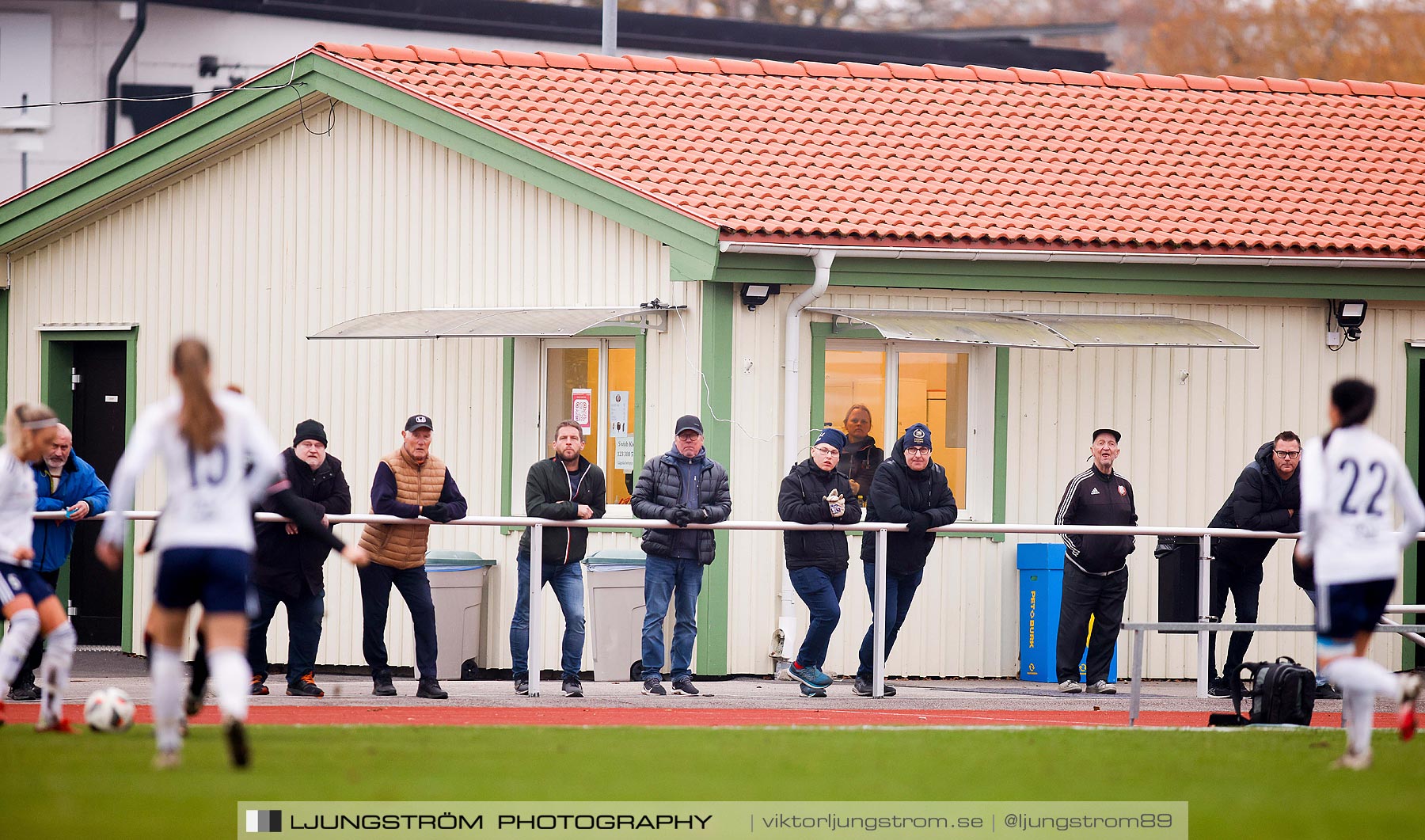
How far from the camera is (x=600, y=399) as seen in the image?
14.9m

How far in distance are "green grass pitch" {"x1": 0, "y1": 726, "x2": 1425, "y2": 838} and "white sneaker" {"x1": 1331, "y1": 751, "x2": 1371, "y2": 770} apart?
8 centimetres

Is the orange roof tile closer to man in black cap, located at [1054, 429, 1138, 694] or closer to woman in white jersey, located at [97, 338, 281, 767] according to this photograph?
man in black cap, located at [1054, 429, 1138, 694]

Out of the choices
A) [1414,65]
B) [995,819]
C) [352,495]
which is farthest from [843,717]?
[1414,65]

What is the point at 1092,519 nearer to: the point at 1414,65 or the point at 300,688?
the point at 300,688

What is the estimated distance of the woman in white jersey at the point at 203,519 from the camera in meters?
7.34

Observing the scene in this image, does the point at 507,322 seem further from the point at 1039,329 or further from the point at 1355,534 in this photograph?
the point at 1355,534

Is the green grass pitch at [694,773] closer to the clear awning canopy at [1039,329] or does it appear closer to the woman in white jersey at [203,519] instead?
the woman in white jersey at [203,519]

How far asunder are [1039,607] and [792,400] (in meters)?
2.52

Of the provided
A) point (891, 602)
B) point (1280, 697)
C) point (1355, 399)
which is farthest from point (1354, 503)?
point (891, 602)

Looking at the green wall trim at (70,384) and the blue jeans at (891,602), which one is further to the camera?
the green wall trim at (70,384)

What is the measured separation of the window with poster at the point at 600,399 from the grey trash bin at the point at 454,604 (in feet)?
3.90

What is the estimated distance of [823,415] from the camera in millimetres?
14453

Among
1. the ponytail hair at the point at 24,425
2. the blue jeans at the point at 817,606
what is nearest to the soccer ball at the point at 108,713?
the ponytail hair at the point at 24,425

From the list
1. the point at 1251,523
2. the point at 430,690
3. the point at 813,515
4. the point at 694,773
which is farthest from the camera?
the point at 1251,523
